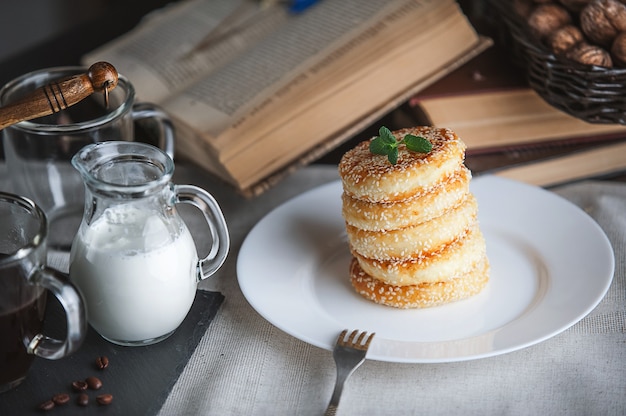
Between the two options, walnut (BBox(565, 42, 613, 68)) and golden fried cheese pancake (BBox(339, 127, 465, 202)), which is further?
walnut (BBox(565, 42, 613, 68))

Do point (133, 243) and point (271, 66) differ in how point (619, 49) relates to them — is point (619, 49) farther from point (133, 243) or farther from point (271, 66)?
point (133, 243)

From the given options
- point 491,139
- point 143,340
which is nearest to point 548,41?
point 491,139

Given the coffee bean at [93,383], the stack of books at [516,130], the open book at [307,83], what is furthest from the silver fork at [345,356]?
the stack of books at [516,130]

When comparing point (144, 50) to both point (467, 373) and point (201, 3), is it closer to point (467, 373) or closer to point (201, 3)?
point (201, 3)

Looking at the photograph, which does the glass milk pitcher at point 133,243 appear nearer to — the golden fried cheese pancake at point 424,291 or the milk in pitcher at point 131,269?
the milk in pitcher at point 131,269

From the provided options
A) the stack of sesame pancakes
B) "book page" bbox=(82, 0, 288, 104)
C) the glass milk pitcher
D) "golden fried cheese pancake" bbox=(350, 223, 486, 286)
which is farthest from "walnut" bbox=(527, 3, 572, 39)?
the glass milk pitcher

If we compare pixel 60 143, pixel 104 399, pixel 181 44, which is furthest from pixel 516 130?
pixel 104 399

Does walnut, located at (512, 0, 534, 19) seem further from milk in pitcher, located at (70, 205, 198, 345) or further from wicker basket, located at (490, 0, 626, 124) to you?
milk in pitcher, located at (70, 205, 198, 345)
